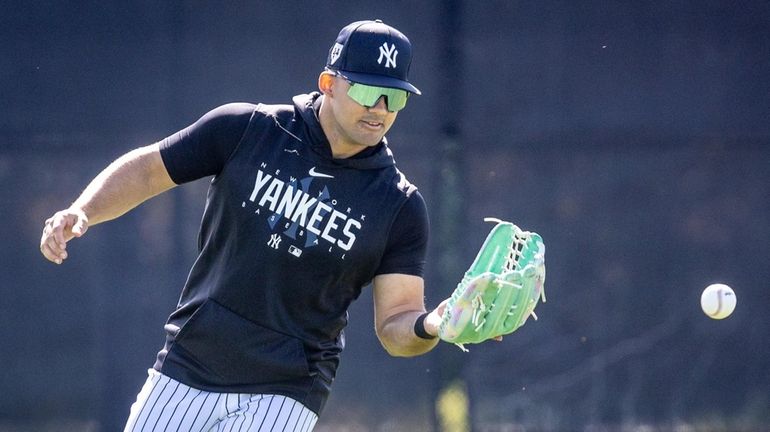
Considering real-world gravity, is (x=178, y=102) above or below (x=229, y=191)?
above

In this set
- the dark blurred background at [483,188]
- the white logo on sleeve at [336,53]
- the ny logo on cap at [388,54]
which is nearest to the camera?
the ny logo on cap at [388,54]

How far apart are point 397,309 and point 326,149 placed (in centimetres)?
61

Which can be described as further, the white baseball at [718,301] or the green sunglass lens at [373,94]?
the white baseball at [718,301]

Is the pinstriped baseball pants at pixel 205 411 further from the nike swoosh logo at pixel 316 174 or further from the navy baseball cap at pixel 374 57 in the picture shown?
the navy baseball cap at pixel 374 57

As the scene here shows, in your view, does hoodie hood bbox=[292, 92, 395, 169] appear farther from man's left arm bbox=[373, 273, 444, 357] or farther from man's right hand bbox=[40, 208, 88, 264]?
man's right hand bbox=[40, 208, 88, 264]

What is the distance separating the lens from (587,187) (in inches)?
259

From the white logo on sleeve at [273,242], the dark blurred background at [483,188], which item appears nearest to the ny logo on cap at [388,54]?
the white logo on sleeve at [273,242]

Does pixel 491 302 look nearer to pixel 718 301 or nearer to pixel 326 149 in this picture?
pixel 326 149

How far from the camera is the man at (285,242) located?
3.96 meters

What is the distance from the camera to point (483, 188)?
657cm

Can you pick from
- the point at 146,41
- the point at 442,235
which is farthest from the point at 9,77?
the point at 442,235

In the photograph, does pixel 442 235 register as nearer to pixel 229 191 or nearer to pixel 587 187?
pixel 587 187

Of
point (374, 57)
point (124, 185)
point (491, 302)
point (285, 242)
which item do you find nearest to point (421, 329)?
point (491, 302)

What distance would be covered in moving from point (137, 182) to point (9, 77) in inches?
108
